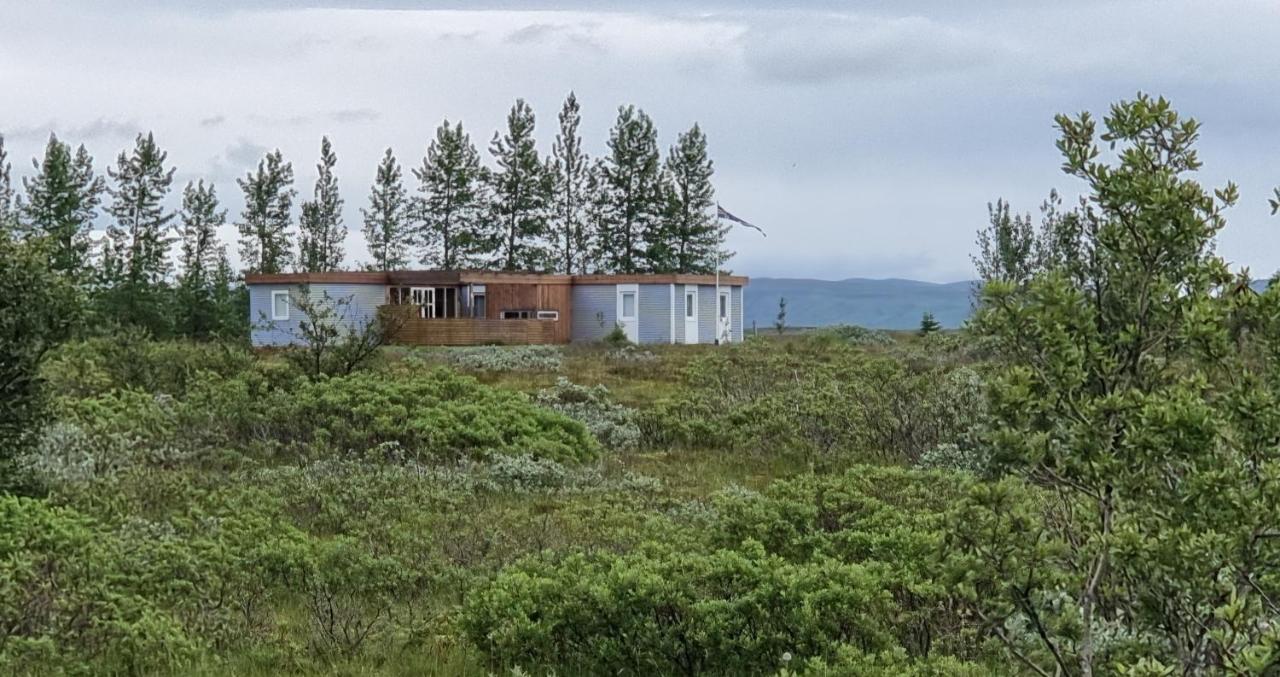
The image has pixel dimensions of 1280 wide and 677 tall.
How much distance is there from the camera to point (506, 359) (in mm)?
28250

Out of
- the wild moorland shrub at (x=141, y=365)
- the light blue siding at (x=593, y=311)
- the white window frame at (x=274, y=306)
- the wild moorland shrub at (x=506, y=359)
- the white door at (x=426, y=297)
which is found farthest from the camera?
the light blue siding at (x=593, y=311)

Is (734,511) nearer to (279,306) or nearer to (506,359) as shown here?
(506,359)

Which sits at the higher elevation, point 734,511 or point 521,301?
point 521,301

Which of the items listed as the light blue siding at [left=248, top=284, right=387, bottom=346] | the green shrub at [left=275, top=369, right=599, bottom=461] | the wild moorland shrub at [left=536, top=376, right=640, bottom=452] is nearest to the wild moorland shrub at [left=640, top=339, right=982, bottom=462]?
the wild moorland shrub at [left=536, top=376, right=640, bottom=452]

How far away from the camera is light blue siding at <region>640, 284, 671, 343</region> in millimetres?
40844

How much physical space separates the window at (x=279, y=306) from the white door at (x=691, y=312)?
13.1 metres

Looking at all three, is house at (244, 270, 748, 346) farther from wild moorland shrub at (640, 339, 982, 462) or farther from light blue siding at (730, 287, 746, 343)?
wild moorland shrub at (640, 339, 982, 462)

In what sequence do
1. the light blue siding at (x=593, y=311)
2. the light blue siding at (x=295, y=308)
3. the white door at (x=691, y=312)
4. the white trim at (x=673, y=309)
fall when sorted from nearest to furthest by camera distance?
1. the light blue siding at (x=295, y=308)
2. the white trim at (x=673, y=309)
3. the light blue siding at (x=593, y=311)
4. the white door at (x=691, y=312)

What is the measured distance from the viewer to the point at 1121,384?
3.38m

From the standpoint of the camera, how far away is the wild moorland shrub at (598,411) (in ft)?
49.7

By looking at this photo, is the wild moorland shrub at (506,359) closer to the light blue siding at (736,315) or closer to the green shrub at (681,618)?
the light blue siding at (736,315)

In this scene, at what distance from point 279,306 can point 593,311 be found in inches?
406

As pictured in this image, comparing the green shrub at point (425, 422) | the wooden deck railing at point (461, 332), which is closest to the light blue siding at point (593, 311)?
the wooden deck railing at point (461, 332)

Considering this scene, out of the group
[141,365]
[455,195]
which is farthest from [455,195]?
[141,365]
